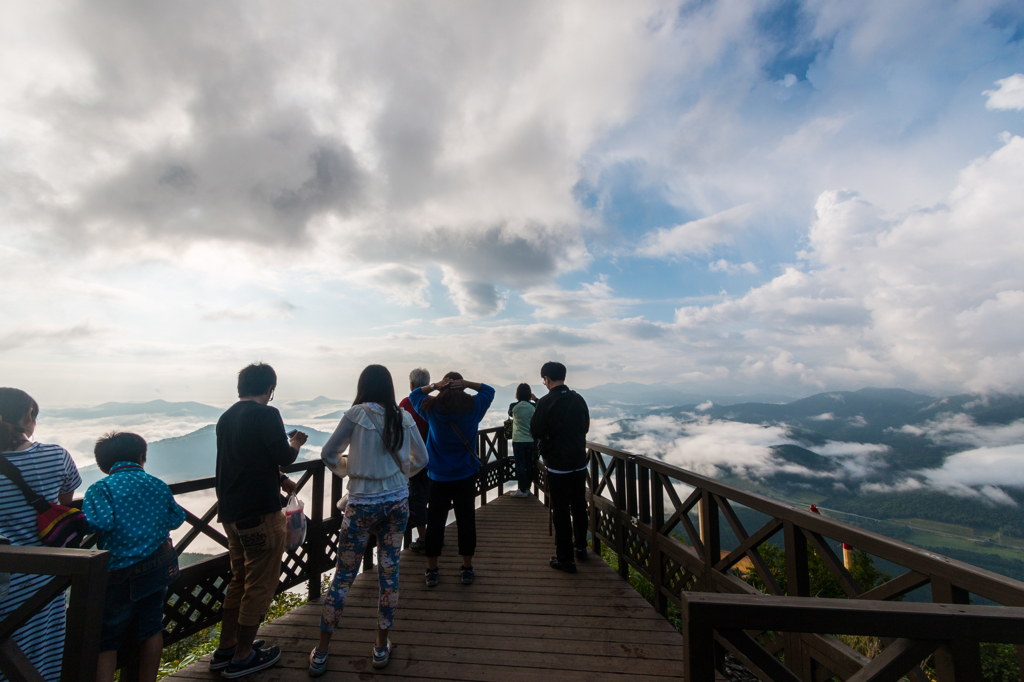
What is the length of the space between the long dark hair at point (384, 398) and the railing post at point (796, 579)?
2.70 m

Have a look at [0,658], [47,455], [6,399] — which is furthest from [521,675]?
[6,399]

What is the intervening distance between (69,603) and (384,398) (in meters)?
→ 1.81

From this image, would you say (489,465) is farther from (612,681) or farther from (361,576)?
(612,681)

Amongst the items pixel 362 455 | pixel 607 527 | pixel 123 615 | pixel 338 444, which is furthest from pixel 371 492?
pixel 607 527

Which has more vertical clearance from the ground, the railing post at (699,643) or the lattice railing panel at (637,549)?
the railing post at (699,643)

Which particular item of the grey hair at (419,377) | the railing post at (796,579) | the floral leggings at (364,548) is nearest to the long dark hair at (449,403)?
the grey hair at (419,377)

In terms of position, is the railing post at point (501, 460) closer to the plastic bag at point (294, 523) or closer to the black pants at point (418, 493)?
the black pants at point (418, 493)

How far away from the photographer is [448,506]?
4.55m

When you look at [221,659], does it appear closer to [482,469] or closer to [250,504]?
[250,504]

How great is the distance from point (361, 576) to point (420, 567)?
740mm

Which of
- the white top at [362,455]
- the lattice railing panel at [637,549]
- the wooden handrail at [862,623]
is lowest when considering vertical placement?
the lattice railing panel at [637,549]

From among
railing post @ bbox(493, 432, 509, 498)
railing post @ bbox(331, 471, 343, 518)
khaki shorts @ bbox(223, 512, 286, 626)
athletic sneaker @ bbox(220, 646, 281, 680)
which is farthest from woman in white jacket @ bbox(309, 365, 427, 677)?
railing post @ bbox(493, 432, 509, 498)

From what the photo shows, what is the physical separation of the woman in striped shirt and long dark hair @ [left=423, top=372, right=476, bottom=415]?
252 centimetres

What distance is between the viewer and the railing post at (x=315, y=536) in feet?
14.5
